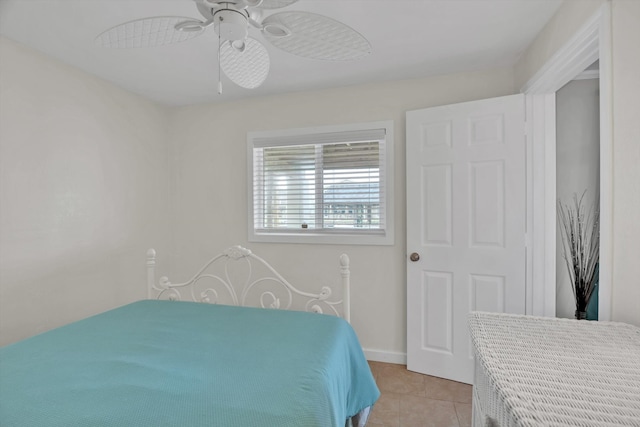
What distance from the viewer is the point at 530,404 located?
2.08 ft

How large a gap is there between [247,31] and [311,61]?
1.13 m

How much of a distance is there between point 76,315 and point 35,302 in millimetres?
310

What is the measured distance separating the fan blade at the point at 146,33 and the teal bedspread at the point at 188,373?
49.6 inches

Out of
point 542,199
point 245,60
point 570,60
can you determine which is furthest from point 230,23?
point 542,199

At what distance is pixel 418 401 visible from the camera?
2.01 metres

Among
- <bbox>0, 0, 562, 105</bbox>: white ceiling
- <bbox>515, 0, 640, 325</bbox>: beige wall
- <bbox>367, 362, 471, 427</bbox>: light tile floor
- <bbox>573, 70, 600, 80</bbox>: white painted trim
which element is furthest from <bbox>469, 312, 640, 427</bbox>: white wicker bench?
<bbox>573, 70, 600, 80</bbox>: white painted trim

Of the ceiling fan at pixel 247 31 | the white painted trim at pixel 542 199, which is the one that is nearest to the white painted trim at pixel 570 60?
the white painted trim at pixel 542 199

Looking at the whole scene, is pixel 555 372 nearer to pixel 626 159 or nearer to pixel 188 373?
pixel 626 159

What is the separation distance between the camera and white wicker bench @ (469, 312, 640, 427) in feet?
2.00

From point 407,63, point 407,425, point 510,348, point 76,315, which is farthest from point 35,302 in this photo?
point 407,63

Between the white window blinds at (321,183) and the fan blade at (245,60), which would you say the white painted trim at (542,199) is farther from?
the fan blade at (245,60)

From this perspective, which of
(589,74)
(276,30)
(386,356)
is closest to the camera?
(276,30)

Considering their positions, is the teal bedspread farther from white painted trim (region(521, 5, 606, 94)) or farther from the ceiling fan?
white painted trim (region(521, 5, 606, 94))

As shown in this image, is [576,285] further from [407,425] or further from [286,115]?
[286,115]
